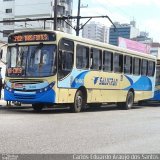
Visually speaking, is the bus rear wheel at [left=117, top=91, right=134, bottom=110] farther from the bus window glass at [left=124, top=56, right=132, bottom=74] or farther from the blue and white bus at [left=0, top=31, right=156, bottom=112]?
the blue and white bus at [left=0, top=31, right=156, bottom=112]

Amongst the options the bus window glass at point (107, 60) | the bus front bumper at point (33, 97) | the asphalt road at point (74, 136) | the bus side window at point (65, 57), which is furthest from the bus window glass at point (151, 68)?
the asphalt road at point (74, 136)

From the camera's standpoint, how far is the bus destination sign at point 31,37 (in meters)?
18.6

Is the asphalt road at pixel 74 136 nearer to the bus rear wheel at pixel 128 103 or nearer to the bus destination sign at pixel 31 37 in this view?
the bus destination sign at pixel 31 37

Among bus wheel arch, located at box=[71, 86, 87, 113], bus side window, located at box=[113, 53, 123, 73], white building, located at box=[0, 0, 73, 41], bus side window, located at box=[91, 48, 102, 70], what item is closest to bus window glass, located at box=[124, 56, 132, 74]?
bus side window, located at box=[113, 53, 123, 73]

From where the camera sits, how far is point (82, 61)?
20234mm

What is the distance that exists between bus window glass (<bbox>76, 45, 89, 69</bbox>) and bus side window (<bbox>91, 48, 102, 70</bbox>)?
1.65 ft

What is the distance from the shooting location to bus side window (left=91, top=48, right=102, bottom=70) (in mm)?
21078

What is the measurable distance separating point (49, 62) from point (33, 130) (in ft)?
19.6

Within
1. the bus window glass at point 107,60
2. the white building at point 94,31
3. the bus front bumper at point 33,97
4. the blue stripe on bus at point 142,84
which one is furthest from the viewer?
the white building at point 94,31

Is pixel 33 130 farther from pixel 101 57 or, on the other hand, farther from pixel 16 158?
pixel 101 57

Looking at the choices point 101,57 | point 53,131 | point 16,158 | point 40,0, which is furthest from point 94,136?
point 40,0

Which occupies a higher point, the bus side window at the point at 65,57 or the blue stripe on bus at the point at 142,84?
the bus side window at the point at 65,57

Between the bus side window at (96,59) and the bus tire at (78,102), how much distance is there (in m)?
1.46

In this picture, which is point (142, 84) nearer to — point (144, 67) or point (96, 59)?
point (144, 67)
